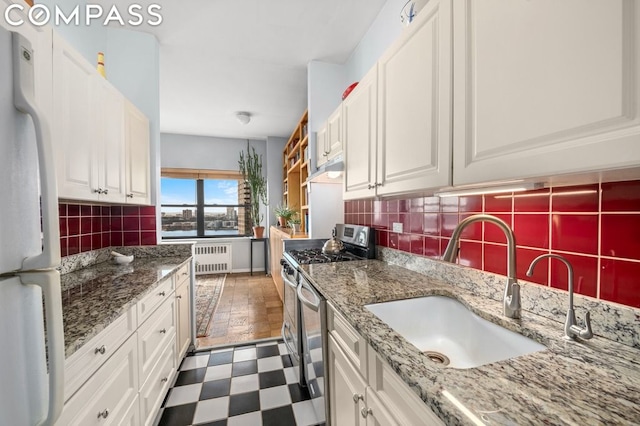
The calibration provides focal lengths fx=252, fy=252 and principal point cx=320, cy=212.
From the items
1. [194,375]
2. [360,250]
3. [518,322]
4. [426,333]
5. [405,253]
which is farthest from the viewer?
[360,250]

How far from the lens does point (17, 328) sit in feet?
1.55

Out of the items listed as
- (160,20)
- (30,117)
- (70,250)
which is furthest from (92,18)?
(30,117)

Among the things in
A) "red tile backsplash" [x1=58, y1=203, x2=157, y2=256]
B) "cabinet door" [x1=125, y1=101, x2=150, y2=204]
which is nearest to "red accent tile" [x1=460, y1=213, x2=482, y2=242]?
"cabinet door" [x1=125, y1=101, x2=150, y2=204]

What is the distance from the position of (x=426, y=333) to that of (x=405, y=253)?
0.58m

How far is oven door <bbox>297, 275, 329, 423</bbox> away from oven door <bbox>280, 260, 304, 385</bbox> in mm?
169

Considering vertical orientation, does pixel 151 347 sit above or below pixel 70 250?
below

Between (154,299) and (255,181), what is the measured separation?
3361 mm

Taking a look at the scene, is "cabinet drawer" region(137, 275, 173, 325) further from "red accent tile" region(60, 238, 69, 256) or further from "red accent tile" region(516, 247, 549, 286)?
"red accent tile" region(516, 247, 549, 286)

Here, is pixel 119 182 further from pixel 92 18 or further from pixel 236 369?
pixel 236 369

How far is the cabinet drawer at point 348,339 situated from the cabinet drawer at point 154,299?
933 mm

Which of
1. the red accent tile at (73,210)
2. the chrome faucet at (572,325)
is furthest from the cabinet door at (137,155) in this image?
the chrome faucet at (572,325)

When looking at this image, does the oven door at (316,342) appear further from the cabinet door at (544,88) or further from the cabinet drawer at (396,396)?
the cabinet door at (544,88)

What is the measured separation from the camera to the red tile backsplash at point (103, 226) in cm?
166

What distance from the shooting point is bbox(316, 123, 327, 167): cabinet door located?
227 centimetres
